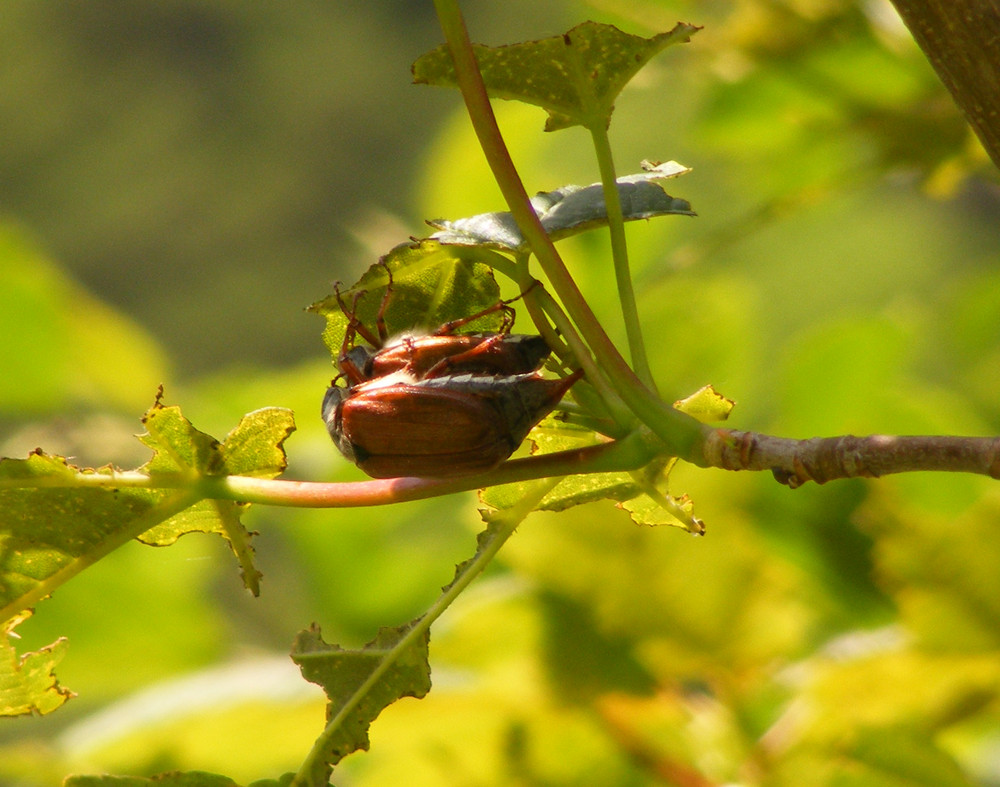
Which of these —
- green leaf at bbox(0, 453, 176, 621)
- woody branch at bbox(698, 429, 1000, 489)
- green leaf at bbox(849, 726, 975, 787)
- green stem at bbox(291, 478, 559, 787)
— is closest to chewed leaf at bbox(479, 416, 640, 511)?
green stem at bbox(291, 478, 559, 787)

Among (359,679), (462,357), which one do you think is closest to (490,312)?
(462,357)

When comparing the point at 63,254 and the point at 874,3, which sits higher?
the point at 874,3

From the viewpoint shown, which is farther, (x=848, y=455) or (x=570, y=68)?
(x=570, y=68)

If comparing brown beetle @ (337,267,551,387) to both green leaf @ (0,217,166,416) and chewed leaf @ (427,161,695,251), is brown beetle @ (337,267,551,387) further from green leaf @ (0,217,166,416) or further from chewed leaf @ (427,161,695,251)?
green leaf @ (0,217,166,416)

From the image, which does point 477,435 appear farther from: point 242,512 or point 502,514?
point 242,512

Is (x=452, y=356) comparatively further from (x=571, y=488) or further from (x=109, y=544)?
(x=109, y=544)

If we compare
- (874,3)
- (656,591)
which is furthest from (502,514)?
(874,3)
